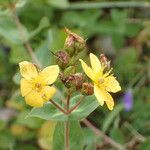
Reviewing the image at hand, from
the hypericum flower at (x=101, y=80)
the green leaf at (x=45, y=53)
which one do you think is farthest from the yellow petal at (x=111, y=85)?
the green leaf at (x=45, y=53)

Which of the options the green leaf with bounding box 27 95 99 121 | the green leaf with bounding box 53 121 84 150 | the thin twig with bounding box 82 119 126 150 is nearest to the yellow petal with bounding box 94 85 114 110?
the green leaf with bounding box 27 95 99 121

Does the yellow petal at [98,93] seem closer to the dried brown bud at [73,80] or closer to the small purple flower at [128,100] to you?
the dried brown bud at [73,80]

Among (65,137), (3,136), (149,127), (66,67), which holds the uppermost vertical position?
(66,67)

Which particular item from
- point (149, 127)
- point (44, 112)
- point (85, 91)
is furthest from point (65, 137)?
point (149, 127)

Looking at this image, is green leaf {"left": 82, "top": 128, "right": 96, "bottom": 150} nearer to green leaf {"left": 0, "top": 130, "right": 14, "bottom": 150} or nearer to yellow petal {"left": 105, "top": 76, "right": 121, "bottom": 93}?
green leaf {"left": 0, "top": 130, "right": 14, "bottom": 150}

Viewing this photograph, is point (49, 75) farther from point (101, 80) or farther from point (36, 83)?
point (101, 80)

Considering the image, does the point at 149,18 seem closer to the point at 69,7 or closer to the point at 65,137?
the point at 69,7
